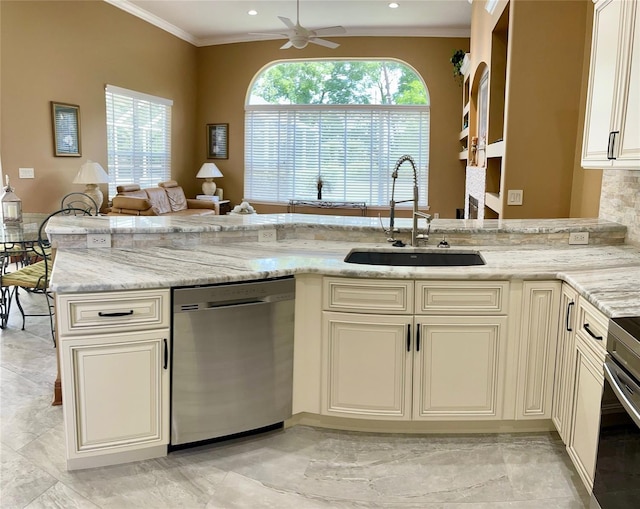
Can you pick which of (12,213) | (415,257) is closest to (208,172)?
(12,213)

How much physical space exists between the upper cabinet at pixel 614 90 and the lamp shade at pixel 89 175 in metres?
5.47

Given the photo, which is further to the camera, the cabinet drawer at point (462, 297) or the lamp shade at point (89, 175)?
the lamp shade at point (89, 175)

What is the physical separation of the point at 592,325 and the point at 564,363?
15.4 inches

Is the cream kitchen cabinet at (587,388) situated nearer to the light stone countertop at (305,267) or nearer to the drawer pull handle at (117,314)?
the light stone countertop at (305,267)

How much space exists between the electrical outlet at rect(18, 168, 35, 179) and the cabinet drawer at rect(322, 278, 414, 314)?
4962 millimetres

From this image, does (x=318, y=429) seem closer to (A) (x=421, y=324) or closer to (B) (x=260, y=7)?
(A) (x=421, y=324)

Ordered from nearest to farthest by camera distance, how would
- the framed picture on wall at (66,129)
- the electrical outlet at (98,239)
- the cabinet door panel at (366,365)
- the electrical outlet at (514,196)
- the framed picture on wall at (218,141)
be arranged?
A: 1. the cabinet door panel at (366,365)
2. the electrical outlet at (98,239)
3. the electrical outlet at (514,196)
4. the framed picture on wall at (66,129)
5. the framed picture on wall at (218,141)

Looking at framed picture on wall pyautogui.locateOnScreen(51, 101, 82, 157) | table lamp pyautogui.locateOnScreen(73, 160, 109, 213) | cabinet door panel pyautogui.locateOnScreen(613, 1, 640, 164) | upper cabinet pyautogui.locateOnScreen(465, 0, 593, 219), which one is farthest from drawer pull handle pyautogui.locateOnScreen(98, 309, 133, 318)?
framed picture on wall pyautogui.locateOnScreen(51, 101, 82, 157)

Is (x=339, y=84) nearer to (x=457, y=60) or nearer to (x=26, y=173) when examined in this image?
(x=457, y=60)

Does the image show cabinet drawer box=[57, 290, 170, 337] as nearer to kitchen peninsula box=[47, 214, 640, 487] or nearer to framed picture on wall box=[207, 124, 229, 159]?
kitchen peninsula box=[47, 214, 640, 487]

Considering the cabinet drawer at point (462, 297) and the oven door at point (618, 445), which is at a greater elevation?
the cabinet drawer at point (462, 297)

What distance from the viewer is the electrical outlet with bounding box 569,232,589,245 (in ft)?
9.95

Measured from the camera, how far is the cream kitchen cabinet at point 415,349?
94.5 inches

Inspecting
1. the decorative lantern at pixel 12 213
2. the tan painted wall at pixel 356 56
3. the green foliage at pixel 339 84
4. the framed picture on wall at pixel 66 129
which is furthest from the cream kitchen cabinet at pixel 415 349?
the green foliage at pixel 339 84
